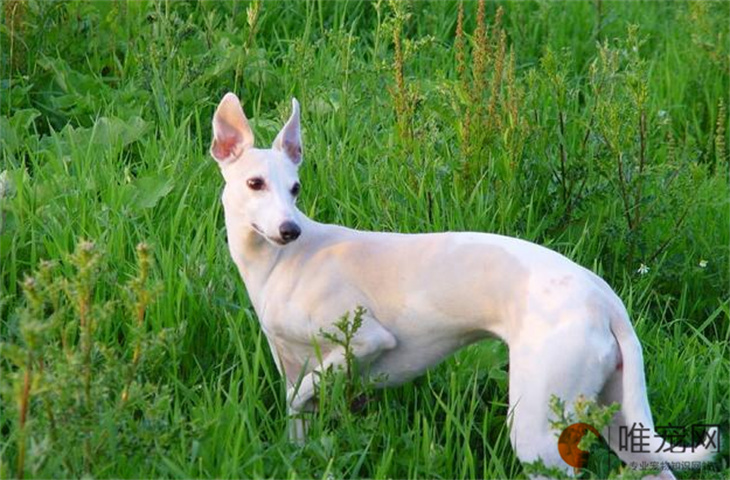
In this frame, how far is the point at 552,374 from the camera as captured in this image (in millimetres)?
3885

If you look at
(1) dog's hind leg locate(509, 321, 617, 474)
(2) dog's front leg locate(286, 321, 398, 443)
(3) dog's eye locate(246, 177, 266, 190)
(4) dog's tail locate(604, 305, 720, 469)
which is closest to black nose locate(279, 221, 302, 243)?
(3) dog's eye locate(246, 177, 266, 190)

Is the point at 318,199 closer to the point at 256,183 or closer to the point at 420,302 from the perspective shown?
the point at 256,183

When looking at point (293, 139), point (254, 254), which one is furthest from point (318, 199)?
point (254, 254)

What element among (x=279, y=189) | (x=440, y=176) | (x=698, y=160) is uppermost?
(x=279, y=189)

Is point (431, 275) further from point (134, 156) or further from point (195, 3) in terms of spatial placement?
point (195, 3)

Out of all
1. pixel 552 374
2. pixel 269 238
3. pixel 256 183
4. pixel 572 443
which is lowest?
pixel 572 443

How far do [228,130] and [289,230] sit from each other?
0.56m

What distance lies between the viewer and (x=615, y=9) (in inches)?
315

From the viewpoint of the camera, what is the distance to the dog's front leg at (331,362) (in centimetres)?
425

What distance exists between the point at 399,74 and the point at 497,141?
0.50 metres

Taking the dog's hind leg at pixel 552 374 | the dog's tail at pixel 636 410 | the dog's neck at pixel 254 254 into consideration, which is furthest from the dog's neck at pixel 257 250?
the dog's tail at pixel 636 410

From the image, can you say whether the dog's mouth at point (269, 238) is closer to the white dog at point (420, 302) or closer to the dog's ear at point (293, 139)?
the white dog at point (420, 302)

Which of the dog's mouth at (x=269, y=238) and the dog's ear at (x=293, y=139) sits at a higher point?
the dog's ear at (x=293, y=139)

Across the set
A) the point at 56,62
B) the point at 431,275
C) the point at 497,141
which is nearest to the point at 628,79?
the point at 497,141
